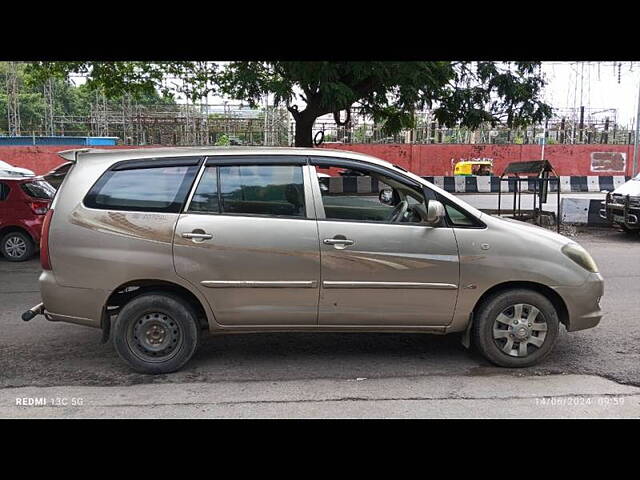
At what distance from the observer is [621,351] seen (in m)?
5.00

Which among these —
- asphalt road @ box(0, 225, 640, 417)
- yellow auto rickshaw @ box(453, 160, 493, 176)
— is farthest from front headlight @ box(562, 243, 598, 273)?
yellow auto rickshaw @ box(453, 160, 493, 176)

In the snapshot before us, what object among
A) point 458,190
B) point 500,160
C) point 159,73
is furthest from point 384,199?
point 500,160

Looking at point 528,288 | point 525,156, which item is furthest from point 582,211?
point 525,156

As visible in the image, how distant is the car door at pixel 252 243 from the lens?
4.26 meters

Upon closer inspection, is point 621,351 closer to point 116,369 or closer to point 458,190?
point 116,369

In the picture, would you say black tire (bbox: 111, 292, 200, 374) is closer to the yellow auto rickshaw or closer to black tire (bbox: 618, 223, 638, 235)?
black tire (bbox: 618, 223, 638, 235)

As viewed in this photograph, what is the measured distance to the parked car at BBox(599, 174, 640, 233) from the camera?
1130 cm

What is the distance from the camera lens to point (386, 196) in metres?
4.92

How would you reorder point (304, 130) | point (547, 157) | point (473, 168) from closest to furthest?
point (304, 130)
point (473, 168)
point (547, 157)

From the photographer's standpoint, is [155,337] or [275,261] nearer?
[275,261]

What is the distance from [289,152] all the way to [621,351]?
358 cm

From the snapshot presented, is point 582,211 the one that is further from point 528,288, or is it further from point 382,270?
point 382,270

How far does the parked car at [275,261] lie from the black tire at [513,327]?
0.01 m

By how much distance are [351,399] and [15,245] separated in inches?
311
